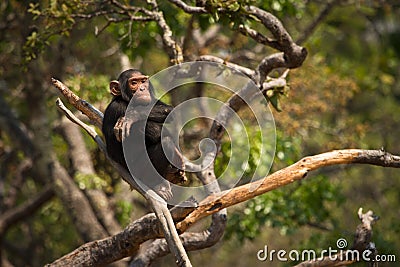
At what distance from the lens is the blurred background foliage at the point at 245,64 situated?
27.1ft

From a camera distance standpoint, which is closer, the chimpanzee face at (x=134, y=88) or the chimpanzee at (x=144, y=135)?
the chimpanzee at (x=144, y=135)

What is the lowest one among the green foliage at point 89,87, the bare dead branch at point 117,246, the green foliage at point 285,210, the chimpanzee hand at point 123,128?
the green foliage at point 285,210

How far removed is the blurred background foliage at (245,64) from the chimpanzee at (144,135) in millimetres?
1139

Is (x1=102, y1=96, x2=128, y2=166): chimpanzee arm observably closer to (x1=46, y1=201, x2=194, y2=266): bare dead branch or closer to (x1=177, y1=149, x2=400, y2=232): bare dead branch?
(x1=46, y1=201, x2=194, y2=266): bare dead branch

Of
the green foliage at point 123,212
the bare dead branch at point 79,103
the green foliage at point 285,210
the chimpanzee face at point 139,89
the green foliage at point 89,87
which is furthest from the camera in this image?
the green foliage at point 123,212

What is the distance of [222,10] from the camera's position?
625 centimetres

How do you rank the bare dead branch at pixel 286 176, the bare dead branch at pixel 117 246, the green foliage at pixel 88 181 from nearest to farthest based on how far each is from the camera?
1. the bare dead branch at pixel 286 176
2. the bare dead branch at pixel 117 246
3. the green foliage at pixel 88 181

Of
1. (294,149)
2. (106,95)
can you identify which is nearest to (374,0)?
(294,149)

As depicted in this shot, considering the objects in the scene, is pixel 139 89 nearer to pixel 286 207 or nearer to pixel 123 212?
pixel 286 207

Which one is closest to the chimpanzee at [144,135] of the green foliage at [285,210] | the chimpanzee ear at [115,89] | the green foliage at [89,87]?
the chimpanzee ear at [115,89]

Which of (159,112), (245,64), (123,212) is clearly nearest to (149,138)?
(159,112)

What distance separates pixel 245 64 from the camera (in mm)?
10656

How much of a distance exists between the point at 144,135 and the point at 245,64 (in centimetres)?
528

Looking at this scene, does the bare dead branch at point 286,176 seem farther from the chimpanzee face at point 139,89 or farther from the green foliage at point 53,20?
the green foliage at point 53,20
